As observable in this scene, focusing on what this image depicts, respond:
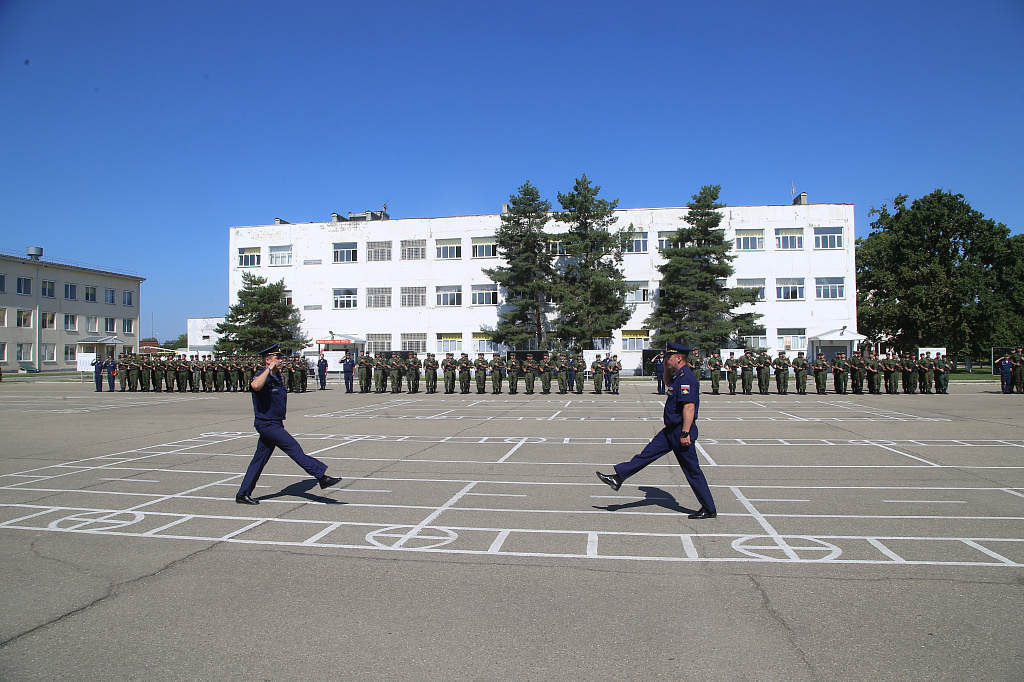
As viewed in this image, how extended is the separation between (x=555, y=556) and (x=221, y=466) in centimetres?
684

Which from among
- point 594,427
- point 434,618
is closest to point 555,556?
point 434,618

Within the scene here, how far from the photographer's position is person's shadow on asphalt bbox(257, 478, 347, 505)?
7.88m

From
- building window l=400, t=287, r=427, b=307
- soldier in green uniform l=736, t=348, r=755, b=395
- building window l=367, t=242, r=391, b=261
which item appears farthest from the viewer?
building window l=367, t=242, r=391, b=261

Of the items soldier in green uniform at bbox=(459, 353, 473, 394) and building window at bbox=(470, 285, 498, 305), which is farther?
building window at bbox=(470, 285, 498, 305)

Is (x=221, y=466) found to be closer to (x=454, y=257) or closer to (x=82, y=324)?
(x=454, y=257)

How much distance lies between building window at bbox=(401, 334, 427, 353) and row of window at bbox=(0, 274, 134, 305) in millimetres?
39023

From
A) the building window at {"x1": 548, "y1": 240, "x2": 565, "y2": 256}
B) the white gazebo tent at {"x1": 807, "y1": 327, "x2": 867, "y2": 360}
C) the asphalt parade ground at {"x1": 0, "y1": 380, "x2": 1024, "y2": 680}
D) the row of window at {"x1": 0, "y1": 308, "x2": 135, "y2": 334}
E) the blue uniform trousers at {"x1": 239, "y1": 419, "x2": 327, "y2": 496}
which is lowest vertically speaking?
the asphalt parade ground at {"x1": 0, "y1": 380, "x2": 1024, "y2": 680}

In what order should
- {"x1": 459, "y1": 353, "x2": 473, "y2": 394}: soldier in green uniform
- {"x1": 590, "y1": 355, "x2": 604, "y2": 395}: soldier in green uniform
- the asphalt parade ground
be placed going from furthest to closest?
1. {"x1": 459, "y1": 353, "x2": 473, "y2": 394}: soldier in green uniform
2. {"x1": 590, "y1": 355, "x2": 604, "y2": 395}: soldier in green uniform
3. the asphalt parade ground

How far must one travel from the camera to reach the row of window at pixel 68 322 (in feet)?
203

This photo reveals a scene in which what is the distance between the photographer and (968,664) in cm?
367

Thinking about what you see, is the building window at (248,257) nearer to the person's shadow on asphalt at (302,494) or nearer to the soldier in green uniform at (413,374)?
the soldier in green uniform at (413,374)

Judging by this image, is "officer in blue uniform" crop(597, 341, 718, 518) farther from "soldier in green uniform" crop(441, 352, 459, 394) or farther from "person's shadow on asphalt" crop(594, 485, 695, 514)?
"soldier in green uniform" crop(441, 352, 459, 394)

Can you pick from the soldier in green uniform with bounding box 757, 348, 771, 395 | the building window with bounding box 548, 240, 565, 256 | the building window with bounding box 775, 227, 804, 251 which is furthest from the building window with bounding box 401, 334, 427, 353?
the soldier in green uniform with bounding box 757, 348, 771, 395

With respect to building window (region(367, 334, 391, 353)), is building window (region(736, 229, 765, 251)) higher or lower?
higher
